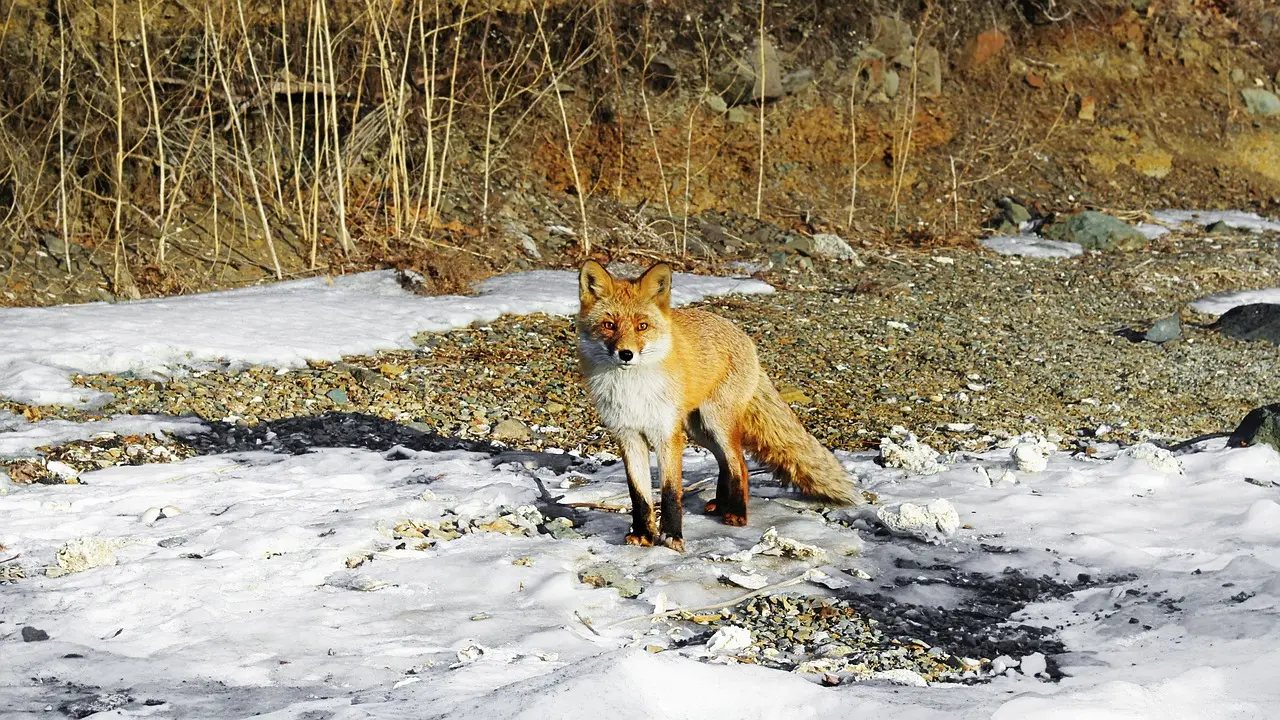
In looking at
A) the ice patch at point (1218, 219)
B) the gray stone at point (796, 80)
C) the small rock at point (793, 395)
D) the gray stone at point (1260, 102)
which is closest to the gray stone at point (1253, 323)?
the small rock at point (793, 395)

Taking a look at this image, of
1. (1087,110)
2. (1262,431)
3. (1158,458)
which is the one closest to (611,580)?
(1158,458)

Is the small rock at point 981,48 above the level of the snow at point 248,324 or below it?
above

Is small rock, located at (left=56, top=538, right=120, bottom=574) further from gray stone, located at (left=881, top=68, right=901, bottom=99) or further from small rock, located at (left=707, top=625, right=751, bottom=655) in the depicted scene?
gray stone, located at (left=881, top=68, right=901, bottom=99)

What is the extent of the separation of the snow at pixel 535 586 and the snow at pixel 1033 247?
715cm

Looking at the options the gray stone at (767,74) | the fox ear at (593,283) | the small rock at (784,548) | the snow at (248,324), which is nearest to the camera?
the small rock at (784,548)

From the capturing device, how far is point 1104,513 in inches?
203

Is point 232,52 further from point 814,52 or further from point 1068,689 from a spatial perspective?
point 1068,689

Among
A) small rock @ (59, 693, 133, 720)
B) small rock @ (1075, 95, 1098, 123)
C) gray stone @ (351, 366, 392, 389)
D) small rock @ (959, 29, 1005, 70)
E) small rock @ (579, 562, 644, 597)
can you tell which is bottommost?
gray stone @ (351, 366, 392, 389)

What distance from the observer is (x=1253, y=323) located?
969 cm

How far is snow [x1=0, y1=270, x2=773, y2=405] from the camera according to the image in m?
7.36

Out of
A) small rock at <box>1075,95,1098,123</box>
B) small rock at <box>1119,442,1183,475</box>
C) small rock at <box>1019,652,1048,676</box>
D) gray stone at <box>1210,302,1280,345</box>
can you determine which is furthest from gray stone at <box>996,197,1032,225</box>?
small rock at <box>1019,652,1048,676</box>

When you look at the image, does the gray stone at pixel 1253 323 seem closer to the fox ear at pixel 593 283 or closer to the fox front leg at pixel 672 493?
the fox front leg at pixel 672 493

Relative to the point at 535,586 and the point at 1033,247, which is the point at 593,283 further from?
the point at 1033,247

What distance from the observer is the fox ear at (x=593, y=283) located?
15.7 feet
